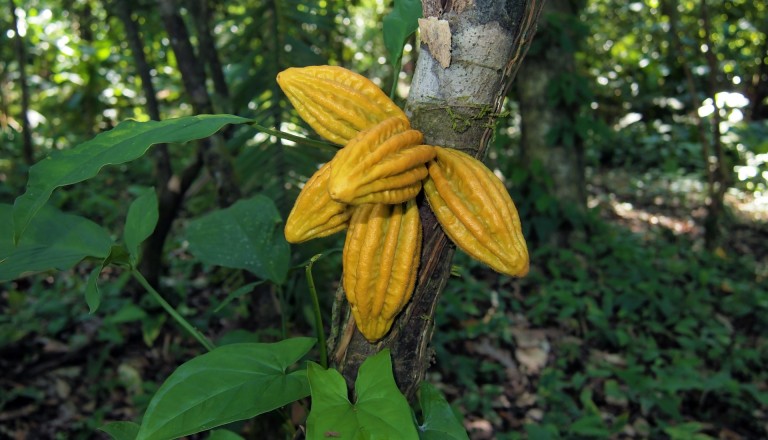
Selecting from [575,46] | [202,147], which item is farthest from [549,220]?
[202,147]

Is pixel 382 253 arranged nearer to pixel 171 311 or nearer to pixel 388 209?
pixel 388 209

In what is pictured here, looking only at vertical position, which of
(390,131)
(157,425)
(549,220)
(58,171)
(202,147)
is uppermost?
(390,131)

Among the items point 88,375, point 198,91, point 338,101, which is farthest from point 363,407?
point 88,375

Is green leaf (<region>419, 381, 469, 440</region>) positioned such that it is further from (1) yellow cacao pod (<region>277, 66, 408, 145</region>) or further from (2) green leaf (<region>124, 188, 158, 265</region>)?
(2) green leaf (<region>124, 188, 158, 265</region>)

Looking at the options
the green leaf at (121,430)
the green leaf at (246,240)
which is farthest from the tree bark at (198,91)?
the green leaf at (121,430)

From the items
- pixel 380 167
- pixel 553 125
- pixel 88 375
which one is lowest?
pixel 88 375

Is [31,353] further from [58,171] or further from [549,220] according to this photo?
[549,220]

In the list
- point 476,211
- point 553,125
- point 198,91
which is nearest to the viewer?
point 476,211
